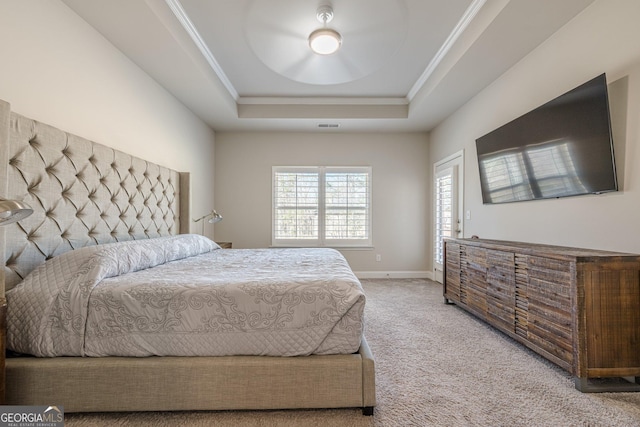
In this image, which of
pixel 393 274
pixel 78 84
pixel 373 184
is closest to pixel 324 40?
pixel 78 84

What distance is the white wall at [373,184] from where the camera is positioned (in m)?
5.27

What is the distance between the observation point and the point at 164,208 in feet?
11.0

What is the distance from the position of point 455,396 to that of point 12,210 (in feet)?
7.48

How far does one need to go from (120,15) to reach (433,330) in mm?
3641

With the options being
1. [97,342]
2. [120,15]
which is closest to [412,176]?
[120,15]

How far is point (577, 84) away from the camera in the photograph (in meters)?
2.35

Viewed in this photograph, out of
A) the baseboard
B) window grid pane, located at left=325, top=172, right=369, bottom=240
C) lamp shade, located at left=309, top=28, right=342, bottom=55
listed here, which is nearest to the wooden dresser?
lamp shade, located at left=309, top=28, right=342, bottom=55

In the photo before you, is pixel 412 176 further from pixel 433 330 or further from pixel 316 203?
pixel 433 330

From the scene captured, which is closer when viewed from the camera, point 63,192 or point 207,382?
point 207,382

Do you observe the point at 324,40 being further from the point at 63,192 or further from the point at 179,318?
the point at 179,318

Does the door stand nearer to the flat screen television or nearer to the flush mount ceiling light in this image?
the flat screen television

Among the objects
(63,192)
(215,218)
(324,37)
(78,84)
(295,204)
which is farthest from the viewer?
(295,204)

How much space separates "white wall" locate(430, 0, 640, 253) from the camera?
1.95m

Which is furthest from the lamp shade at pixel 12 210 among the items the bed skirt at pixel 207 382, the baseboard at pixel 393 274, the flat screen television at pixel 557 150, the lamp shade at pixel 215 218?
the baseboard at pixel 393 274
